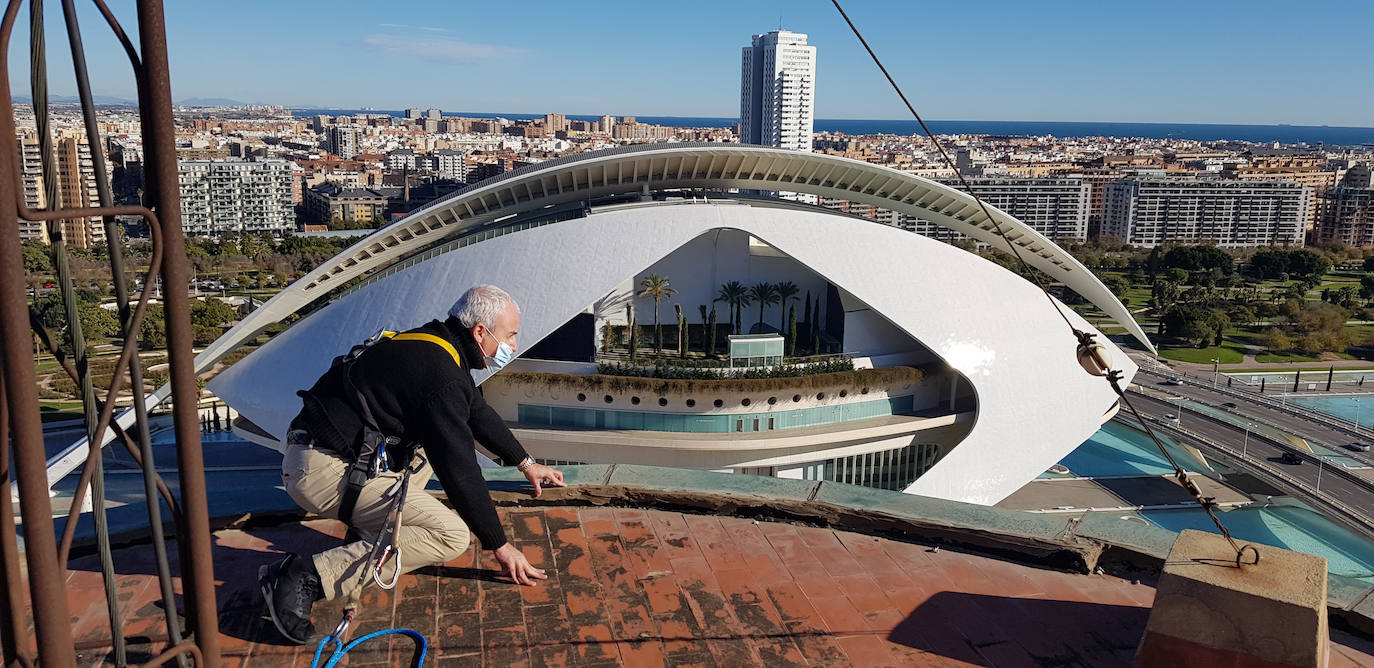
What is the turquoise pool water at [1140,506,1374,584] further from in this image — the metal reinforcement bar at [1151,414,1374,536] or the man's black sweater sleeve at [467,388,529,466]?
the man's black sweater sleeve at [467,388,529,466]

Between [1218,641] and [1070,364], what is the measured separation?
20.3m

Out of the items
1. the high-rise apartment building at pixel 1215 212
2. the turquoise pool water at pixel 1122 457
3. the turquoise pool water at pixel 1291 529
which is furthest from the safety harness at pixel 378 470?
the high-rise apartment building at pixel 1215 212

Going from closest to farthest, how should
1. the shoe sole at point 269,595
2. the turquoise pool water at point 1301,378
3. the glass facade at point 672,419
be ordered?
the shoe sole at point 269,595 < the glass facade at point 672,419 < the turquoise pool water at point 1301,378

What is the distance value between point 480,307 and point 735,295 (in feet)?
62.8

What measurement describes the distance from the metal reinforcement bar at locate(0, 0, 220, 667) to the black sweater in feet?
5.46

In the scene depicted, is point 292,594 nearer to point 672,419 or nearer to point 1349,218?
point 672,419

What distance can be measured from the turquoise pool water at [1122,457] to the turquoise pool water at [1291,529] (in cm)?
349

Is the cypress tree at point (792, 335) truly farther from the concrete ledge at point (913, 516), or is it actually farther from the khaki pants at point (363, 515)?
the khaki pants at point (363, 515)

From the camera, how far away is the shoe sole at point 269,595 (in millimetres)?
4281

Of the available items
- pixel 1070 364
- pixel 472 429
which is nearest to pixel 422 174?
pixel 1070 364

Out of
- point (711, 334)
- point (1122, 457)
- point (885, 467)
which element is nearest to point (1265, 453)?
point (1122, 457)

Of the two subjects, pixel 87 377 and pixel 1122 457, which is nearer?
pixel 87 377

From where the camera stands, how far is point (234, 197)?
94000 millimetres

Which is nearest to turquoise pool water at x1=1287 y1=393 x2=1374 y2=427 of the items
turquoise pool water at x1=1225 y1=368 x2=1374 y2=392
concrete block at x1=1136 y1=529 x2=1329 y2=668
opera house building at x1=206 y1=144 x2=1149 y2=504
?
turquoise pool water at x1=1225 y1=368 x2=1374 y2=392
